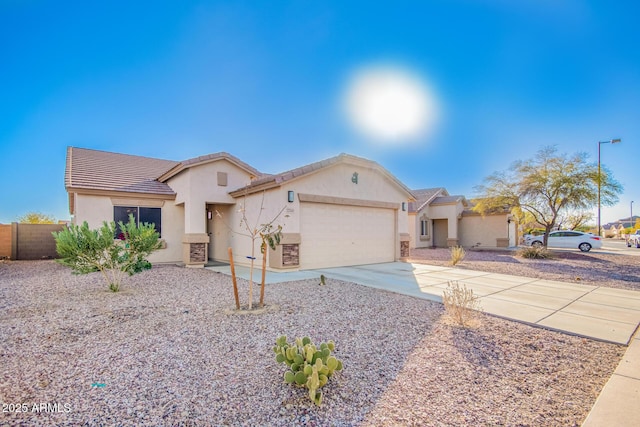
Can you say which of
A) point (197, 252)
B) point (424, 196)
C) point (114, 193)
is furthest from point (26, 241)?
point (424, 196)

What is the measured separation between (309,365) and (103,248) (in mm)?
6816

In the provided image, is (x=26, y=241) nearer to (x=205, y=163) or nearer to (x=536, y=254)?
(x=205, y=163)

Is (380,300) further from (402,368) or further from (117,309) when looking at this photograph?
(117,309)

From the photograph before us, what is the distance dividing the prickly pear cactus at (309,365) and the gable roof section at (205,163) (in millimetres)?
10446

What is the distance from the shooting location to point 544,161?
18.1 m

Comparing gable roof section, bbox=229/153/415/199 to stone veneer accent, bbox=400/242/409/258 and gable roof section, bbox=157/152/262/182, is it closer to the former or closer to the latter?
gable roof section, bbox=157/152/262/182

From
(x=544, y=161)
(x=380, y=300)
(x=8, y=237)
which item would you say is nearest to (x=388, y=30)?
(x=380, y=300)

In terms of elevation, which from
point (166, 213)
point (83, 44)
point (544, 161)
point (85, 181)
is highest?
point (83, 44)

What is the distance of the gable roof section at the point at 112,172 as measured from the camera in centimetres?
1196

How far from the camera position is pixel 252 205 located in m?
12.0

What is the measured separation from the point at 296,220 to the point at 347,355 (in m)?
7.07

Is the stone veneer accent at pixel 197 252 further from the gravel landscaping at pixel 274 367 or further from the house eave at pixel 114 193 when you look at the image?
the gravel landscaping at pixel 274 367

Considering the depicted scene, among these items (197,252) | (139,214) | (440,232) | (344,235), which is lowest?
(197,252)

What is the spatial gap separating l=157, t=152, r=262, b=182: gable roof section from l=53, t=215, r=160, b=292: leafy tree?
479cm
